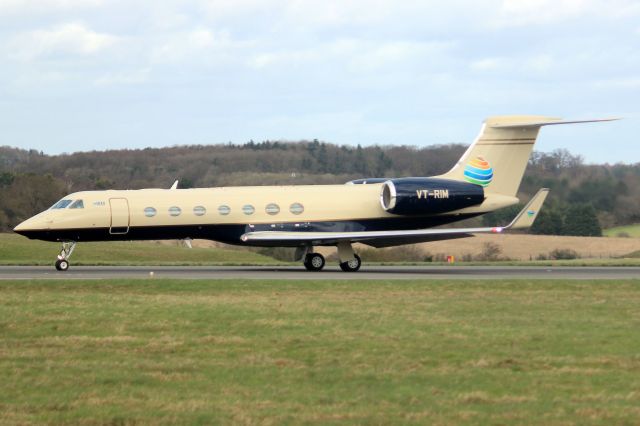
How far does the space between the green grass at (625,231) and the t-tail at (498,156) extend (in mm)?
19663

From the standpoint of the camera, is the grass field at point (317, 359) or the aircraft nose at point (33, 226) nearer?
the grass field at point (317, 359)

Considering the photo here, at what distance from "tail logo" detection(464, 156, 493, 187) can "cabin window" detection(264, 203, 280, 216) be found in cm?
647

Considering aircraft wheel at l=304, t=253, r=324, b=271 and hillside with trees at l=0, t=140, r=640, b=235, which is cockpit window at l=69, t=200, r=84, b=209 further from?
hillside with trees at l=0, t=140, r=640, b=235

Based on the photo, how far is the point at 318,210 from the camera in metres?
30.6

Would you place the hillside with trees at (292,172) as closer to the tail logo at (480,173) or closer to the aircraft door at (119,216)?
the tail logo at (480,173)

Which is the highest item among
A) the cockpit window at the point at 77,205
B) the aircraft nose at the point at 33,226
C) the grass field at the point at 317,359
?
the cockpit window at the point at 77,205

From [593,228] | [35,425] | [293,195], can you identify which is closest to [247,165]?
[593,228]

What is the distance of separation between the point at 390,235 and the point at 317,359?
1641cm

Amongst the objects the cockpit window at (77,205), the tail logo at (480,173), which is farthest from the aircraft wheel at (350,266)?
the cockpit window at (77,205)

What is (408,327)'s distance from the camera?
599 inches

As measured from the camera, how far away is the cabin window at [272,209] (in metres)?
30.1

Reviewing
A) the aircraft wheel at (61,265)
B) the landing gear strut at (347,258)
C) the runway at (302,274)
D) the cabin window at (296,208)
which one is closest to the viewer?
the runway at (302,274)

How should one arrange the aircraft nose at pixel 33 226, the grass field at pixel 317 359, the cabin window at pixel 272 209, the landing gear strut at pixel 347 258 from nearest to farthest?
the grass field at pixel 317 359, the aircraft nose at pixel 33 226, the landing gear strut at pixel 347 258, the cabin window at pixel 272 209

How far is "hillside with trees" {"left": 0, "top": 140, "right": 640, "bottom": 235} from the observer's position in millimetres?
48719
